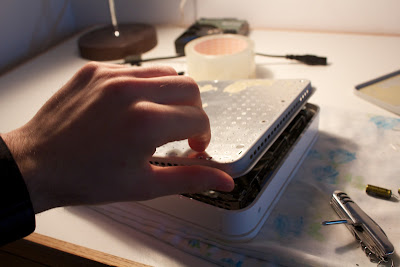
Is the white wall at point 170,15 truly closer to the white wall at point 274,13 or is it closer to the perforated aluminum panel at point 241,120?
the white wall at point 274,13

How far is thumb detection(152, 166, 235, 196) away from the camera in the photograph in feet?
1.14

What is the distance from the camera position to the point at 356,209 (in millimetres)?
389

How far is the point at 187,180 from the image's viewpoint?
35cm

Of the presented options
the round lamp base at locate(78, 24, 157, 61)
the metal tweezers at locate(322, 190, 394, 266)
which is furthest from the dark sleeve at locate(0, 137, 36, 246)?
the round lamp base at locate(78, 24, 157, 61)

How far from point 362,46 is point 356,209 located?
0.54 meters

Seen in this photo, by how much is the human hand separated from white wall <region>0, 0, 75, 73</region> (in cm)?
66

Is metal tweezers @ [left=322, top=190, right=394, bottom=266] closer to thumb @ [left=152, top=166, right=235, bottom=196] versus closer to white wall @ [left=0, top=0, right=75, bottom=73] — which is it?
thumb @ [left=152, top=166, right=235, bottom=196]

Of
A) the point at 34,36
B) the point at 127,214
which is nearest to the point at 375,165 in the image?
the point at 127,214

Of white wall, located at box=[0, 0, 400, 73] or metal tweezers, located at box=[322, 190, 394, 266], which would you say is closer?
metal tweezers, located at box=[322, 190, 394, 266]

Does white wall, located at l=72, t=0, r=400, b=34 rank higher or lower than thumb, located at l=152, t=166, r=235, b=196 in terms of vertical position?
higher

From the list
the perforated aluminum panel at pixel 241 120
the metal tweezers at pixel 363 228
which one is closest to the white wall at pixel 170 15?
the perforated aluminum panel at pixel 241 120

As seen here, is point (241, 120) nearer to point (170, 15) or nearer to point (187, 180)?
point (187, 180)

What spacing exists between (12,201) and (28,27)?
767 millimetres

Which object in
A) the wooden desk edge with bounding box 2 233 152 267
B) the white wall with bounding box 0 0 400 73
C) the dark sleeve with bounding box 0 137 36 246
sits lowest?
the wooden desk edge with bounding box 2 233 152 267
